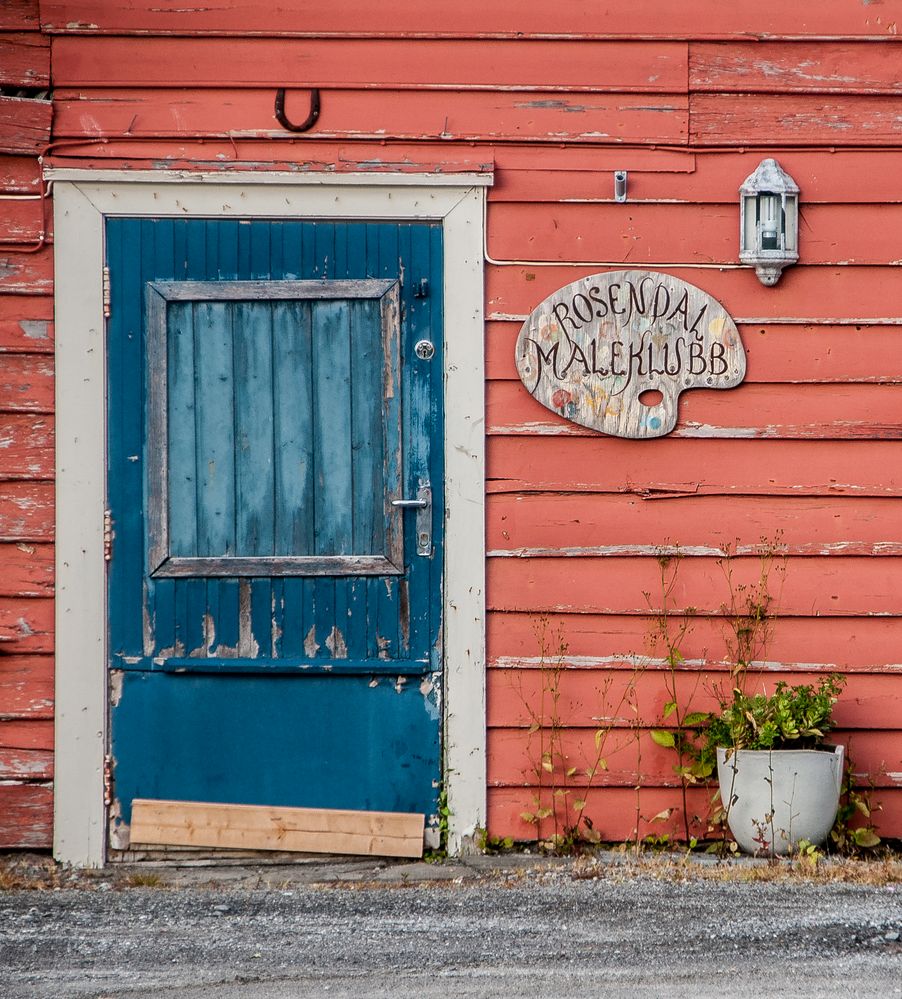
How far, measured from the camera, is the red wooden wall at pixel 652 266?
4816mm

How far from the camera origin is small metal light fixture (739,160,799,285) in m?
4.79

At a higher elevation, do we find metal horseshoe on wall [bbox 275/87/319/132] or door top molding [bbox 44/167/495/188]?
metal horseshoe on wall [bbox 275/87/319/132]

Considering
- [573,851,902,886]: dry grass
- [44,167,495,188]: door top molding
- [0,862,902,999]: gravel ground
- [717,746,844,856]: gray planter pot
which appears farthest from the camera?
[44,167,495,188]: door top molding

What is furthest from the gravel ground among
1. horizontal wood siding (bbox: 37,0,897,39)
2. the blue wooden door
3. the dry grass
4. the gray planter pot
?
horizontal wood siding (bbox: 37,0,897,39)

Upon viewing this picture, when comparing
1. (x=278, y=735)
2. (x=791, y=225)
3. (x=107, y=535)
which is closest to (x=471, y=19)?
(x=791, y=225)

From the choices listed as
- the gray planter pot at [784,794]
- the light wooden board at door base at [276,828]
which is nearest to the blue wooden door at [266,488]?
the light wooden board at door base at [276,828]

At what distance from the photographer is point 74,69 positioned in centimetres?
480

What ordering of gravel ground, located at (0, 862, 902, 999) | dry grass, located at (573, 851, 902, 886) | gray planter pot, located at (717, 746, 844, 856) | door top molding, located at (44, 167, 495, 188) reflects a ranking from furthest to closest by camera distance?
1. door top molding, located at (44, 167, 495, 188)
2. gray planter pot, located at (717, 746, 844, 856)
3. dry grass, located at (573, 851, 902, 886)
4. gravel ground, located at (0, 862, 902, 999)

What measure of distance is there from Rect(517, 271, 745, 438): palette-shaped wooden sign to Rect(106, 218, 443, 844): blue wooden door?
0.43 metres

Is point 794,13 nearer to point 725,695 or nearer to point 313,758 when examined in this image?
point 725,695

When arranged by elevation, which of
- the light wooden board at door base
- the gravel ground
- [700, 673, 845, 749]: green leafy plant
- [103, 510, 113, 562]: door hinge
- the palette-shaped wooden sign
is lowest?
the gravel ground

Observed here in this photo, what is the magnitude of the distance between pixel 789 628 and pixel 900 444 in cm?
78

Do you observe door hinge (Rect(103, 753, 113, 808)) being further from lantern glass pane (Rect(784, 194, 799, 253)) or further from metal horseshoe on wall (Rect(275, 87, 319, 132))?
lantern glass pane (Rect(784, 194, 799, 253))

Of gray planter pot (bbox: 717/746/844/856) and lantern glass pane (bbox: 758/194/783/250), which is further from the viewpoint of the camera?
lantern glass pane (bbox: 758/194/783/250)
